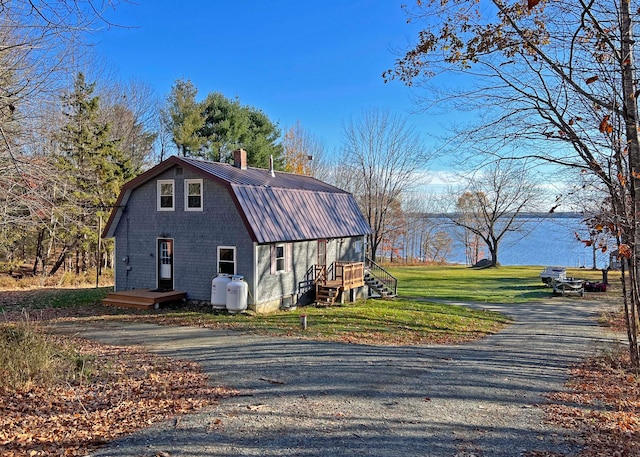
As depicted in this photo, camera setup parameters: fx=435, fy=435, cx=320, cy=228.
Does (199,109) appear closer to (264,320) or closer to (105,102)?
(105,102)

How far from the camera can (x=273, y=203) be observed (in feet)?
52.4

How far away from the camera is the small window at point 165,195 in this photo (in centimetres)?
1616

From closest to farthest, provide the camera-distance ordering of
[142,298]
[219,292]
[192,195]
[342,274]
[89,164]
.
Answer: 1. [219,292]
2. [142,298]
3. [192,195]
4. [342,274]
5. [89,164]

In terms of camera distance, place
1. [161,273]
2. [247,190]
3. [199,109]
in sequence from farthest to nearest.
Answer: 1. [199,109]
2. [161,273]
3. [247,190]

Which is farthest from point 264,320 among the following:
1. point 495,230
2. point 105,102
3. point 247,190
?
point 495,230

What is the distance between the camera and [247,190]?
15031 mm

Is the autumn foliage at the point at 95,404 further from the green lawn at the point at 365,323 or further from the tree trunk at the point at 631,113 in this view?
the tree trunk at the point at 631,113

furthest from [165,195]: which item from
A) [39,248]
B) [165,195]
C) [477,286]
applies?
[477,286]

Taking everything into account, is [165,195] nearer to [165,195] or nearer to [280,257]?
[165,195]

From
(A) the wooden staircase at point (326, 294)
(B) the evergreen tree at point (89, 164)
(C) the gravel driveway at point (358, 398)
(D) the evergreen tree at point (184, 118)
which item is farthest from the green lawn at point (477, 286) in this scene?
(D) the evergreen tree at point (184, 118)

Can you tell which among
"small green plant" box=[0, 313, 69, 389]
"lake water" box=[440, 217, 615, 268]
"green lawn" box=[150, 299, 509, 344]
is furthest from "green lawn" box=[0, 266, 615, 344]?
"lake water" box=[440, 217, 615, 268]

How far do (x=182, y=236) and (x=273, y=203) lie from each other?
354 cm

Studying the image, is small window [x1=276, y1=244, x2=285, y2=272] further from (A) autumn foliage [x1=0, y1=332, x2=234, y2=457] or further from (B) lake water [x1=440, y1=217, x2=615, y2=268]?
(B) lake water [x1=440, y1=217, x2=615, y2=268]

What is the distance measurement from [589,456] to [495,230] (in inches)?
Answer: 1747
